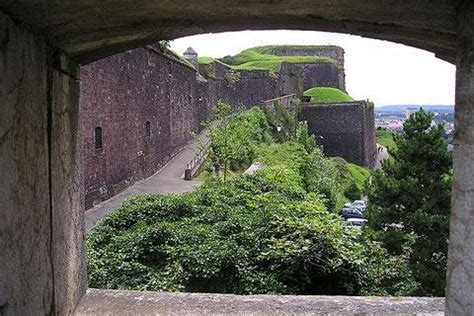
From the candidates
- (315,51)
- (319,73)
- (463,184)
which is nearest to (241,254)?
(463,184)

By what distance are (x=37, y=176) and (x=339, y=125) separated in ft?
125

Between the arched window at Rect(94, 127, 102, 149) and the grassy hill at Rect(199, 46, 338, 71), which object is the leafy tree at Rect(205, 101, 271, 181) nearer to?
the arched window at Rect(94, 127, 102, 149)

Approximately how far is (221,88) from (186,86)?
954 cm

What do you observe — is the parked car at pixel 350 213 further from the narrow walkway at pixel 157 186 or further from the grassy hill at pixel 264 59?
the grassy hill at pixel 264 59

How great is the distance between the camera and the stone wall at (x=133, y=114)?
46.4ft

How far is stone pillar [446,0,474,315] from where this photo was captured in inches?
78.5

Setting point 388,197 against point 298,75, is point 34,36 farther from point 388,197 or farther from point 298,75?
Answer: point 298,75

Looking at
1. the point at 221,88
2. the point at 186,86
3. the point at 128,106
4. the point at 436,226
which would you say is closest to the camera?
the point at 436,226

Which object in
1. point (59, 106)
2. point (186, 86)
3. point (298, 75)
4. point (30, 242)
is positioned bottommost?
point (30, 242)

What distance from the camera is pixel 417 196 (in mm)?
13242

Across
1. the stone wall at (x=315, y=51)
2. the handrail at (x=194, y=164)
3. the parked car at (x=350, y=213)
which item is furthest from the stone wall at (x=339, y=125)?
the handrail at (x=194, y=164)

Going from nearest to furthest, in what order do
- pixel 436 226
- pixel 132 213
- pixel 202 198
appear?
pixel 132 213
pixel 202 198
pixel 436 226

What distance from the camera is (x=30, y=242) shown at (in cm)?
241

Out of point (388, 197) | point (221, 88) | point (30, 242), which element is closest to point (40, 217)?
point (30, 242)
